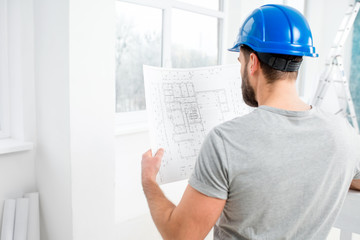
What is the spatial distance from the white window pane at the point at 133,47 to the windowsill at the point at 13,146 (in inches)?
27.9

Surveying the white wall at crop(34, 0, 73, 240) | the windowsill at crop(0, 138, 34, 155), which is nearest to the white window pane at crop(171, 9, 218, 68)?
the white wall at crop(34, 0, 73, 240)

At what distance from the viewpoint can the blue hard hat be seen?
1033 mm

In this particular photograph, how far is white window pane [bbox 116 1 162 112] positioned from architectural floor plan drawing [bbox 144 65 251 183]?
0.96m

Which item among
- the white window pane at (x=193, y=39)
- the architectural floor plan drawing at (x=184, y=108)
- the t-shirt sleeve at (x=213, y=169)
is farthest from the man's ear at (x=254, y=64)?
the white window pane at (x=193, y=39)

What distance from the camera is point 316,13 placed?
454 centimetres

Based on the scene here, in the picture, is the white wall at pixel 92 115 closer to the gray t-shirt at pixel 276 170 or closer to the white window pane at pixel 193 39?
the gray t-shirt at pixel 276 170

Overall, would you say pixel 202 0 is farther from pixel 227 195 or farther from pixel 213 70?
pixel 227 195

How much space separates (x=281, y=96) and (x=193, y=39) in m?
1.88

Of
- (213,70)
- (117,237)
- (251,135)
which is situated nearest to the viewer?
(251,135)

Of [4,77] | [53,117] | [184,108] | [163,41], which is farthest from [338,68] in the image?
[4,77]

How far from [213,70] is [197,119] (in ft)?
0.74

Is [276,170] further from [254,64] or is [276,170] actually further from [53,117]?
[53,117]

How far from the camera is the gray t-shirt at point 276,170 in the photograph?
0.90 metres

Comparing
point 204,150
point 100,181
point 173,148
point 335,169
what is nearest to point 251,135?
point 204,150
